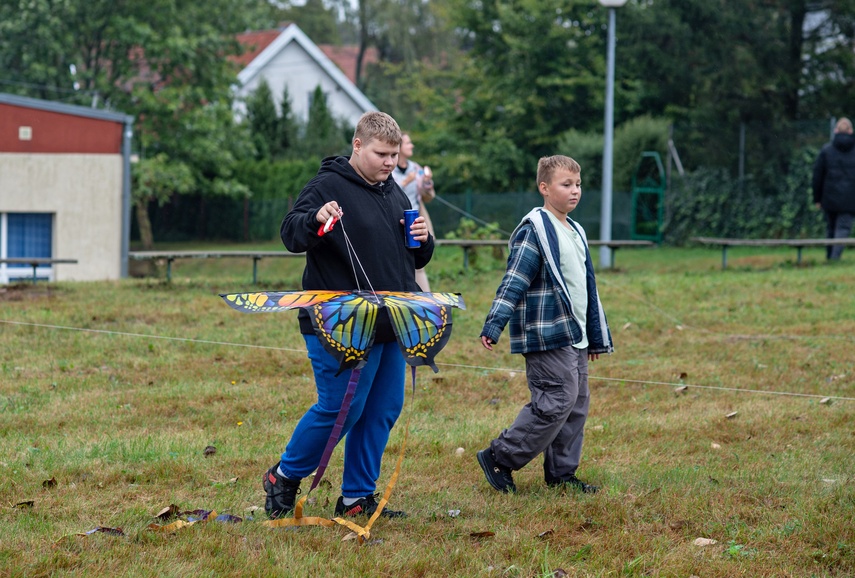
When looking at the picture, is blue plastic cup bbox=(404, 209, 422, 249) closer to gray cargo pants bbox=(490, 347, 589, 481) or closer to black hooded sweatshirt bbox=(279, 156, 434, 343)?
black hooded sweatshirt bbox=(279, 156, 434, 343)

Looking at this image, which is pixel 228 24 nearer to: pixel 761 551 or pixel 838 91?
pixel 838 91

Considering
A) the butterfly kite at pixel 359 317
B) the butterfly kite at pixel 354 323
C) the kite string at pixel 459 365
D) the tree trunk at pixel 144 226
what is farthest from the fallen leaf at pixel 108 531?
the tree trunk at pixel 144 226

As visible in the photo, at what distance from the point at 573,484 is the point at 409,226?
1.73 m

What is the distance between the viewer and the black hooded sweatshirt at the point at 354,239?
15.2ft

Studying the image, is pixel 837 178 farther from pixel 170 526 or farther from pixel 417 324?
pixel 170 526

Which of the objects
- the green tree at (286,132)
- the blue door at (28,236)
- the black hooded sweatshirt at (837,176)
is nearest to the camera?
the black hooded sweatshirt at (837,176)

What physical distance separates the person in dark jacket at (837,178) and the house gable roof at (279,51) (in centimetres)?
2768

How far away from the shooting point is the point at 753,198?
23.7 metres

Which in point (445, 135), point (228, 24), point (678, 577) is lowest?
point (678, 577)

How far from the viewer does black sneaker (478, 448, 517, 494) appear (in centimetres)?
553

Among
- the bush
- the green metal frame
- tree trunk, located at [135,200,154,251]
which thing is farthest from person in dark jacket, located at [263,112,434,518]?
tree trunk, located at [135,200,154,251]

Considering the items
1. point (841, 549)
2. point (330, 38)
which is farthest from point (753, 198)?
point (330, 38)

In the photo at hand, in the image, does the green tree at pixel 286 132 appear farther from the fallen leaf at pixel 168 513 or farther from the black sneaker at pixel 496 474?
the fallen leaf at pixel 168 513

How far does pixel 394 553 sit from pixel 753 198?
2092cm
